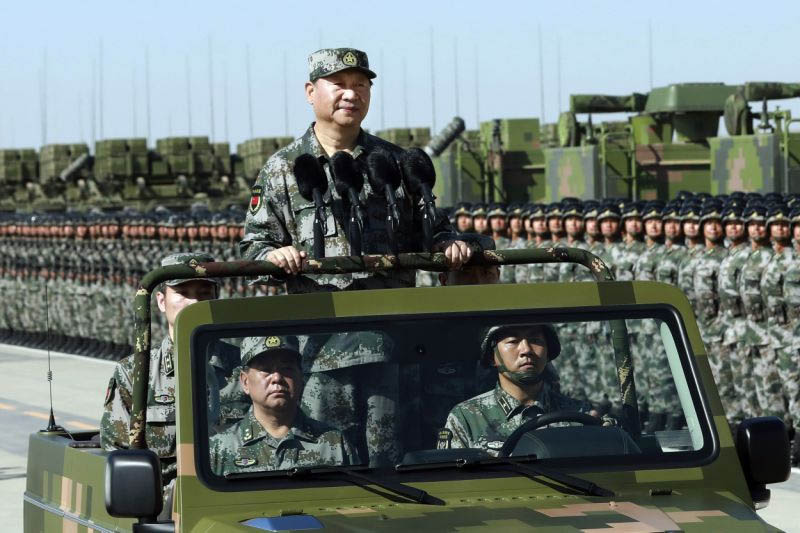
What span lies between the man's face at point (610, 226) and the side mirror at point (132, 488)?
1179cm

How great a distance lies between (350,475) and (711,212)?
1036 centimetres

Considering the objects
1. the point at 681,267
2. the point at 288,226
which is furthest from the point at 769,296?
the point at 288,226

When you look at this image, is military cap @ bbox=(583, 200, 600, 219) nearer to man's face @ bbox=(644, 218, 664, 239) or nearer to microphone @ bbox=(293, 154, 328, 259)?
man's face @ bbox=(644, 218, 664, 239)

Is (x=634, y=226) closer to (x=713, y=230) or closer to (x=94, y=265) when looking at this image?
(x=713, y=230)

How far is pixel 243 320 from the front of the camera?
15.8 ft

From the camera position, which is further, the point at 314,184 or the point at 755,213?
the point at 755,213

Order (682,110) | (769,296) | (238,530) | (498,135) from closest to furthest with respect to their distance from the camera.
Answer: (238,530), (769,296), (682,110), (498,135)

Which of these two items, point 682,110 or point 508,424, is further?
point 682,110

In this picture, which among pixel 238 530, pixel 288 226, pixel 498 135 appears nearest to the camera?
pixel 238 530

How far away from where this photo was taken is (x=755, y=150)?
21.8 meters

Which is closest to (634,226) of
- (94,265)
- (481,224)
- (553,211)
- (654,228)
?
(654,228)

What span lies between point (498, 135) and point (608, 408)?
2331 cm

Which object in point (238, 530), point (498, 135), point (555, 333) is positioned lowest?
point (238, 530)

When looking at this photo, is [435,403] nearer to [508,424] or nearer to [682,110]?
[508,424]
